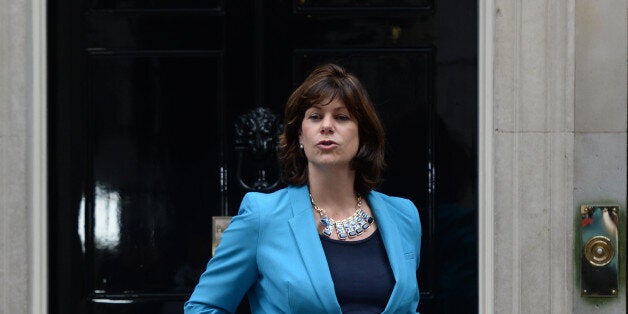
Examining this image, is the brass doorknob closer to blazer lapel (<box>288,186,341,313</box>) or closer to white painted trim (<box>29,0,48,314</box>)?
blazer lapel (<box>288,186,341,313</box>)

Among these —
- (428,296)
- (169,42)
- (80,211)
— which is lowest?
(428,296)

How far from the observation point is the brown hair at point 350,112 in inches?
136

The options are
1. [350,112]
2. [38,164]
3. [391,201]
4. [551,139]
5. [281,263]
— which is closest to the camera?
[281,263]

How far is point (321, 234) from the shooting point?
343cm

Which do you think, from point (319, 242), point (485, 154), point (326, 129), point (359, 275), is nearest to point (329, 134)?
point (326, 129)

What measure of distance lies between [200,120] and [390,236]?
2.10 m

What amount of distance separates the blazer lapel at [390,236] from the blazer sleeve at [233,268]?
0.40 m

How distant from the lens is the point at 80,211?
5.37m

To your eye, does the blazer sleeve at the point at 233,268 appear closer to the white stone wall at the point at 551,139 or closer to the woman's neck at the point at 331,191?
the woman's neck at the point at 331,191

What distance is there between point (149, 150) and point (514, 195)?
1.76 m

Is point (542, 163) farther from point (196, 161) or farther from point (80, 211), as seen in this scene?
point (80, 211)

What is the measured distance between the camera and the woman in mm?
3316
